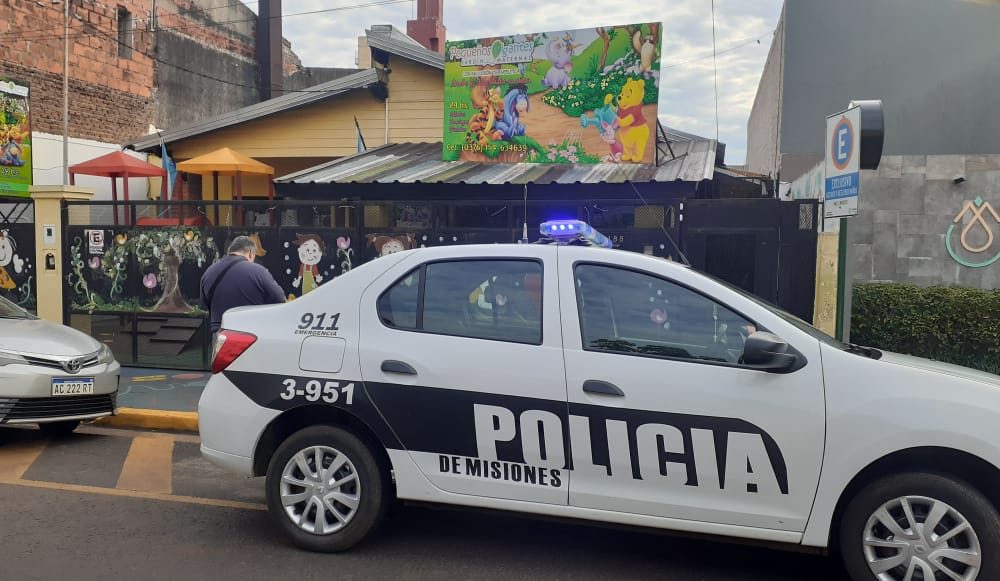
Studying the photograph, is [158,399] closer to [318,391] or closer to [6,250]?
[6,250]

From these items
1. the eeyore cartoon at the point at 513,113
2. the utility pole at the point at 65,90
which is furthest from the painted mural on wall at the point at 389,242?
the utility pole at the point at 65,90

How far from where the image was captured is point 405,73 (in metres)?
13.1

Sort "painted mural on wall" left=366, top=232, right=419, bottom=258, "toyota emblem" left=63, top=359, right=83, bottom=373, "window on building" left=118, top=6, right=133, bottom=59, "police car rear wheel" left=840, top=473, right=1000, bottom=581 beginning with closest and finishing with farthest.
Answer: "police car rear wheel" left=840, top=473, right=1000, bottom=581, "toyota emblem" left=63, top=359, right=83, bottom=373, "painted mural on wall" left=366, top=232, right=419, bottom=258, "window on building" left=118, top=6, right=133, bottom=59

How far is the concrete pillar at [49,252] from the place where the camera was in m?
9.65

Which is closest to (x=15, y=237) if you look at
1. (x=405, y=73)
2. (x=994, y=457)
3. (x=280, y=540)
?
(x=405, y=73)

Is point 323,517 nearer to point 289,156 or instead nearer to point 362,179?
point 362,179

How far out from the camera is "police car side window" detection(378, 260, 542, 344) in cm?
397

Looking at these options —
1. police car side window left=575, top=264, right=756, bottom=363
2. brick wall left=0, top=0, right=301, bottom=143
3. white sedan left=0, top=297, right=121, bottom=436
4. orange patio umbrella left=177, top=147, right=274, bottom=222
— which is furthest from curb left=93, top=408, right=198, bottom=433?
brick wall left=0, top=0, right=301, bottom=143

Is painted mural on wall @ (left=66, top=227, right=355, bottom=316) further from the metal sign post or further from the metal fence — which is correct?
the metal sign post

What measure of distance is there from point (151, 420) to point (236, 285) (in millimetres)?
1649

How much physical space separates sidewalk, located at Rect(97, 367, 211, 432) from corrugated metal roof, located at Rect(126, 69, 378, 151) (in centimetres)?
562

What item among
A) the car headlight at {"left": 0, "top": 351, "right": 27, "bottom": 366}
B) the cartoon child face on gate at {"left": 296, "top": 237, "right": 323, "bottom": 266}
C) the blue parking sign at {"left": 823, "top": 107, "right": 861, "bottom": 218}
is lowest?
the car headlight at {"left": 0, "top": 351, "right": 27, "bottom": 366}

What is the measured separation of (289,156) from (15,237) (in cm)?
489

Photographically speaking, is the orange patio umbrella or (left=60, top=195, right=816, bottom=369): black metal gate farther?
the orange patio umbrella
